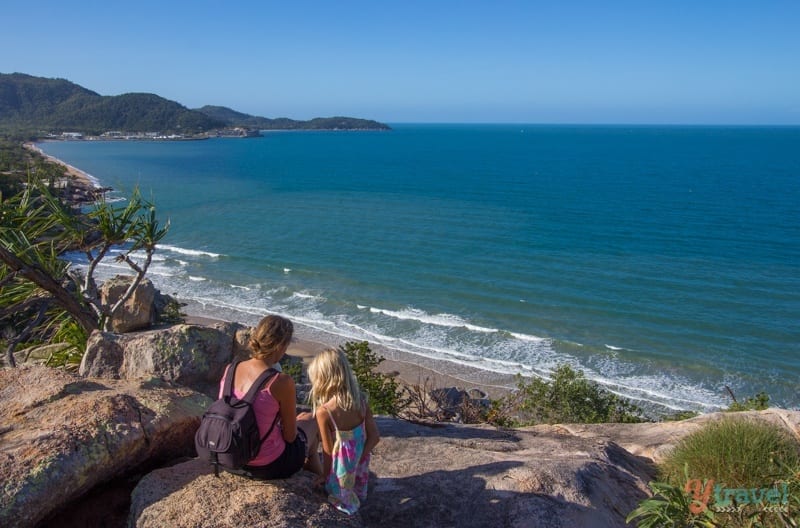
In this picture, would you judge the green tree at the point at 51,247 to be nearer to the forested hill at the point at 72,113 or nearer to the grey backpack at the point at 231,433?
the grey backpack at the point at 231,433

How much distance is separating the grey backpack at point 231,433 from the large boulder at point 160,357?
238 centimetres

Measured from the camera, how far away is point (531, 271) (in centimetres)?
3406

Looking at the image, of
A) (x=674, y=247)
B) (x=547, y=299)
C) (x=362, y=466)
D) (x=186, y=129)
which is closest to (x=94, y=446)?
(x=362, y=466)

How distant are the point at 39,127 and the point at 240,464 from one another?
181 metres

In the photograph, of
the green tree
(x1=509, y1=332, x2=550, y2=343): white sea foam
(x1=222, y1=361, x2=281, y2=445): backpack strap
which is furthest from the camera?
(x1=509, y1=332, x2=550, y2=343): white sea foam

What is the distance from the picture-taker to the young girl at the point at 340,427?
13.5 ft

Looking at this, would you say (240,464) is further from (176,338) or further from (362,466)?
(176,338)

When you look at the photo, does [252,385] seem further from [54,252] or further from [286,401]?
[54,252]

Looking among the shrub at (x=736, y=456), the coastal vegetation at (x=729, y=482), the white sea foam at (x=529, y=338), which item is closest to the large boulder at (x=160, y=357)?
the coastal vegetation at (x=729, y=482)

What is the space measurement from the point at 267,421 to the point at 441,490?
5.30 ft

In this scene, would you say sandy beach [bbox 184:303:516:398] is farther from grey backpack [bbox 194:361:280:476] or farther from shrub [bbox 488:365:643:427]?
grey backpack [bbox 194:361:280:476]

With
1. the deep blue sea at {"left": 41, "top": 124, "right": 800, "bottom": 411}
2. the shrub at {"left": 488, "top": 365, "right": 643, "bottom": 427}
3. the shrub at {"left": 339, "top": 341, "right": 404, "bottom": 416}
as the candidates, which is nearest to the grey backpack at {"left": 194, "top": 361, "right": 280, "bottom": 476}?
the shrub at {"left": 339, "top": 341, "right": 404, "bottom": 416}

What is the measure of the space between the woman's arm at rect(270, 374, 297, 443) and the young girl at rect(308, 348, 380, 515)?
0.79 ft

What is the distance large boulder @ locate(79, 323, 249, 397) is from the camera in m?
5.99
